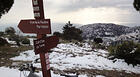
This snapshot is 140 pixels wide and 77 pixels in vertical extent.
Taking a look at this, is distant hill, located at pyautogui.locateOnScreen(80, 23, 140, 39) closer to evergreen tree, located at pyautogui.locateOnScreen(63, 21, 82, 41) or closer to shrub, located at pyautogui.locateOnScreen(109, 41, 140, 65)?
evergreen tree, located at pyautogui.locateOnScreen(63, 21, 82, 41)

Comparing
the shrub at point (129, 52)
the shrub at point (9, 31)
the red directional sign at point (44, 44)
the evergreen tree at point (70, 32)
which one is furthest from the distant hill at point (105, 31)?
the red directional sign at point (44, 44)

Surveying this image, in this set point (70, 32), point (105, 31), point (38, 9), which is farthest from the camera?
point (105, 31)

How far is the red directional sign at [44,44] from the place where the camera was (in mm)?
4016

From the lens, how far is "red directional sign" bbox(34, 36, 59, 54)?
13.2ft

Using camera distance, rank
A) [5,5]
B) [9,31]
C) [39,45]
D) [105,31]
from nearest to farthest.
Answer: [39,45] → [5,5] → [9,31] → [105,31]

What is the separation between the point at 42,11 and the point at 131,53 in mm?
10043

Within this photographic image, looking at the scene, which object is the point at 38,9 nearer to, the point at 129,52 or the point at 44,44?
the point at 44,44

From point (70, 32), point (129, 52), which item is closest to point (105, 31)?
point (70, 32)

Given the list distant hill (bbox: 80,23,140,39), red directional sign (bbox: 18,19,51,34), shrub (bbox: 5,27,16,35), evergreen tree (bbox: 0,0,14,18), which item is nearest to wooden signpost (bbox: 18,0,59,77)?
red directional sign (bbox: 18,19,51,34)

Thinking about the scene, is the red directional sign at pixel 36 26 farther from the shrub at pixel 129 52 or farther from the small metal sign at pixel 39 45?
the shrub at pixel 129 52

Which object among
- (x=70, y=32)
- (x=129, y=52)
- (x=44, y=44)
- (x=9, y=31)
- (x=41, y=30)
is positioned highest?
(x=41, y=30)

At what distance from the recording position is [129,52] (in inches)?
519

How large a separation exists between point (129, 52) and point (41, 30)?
402 inches

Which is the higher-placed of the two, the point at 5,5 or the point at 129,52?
the point at 5,5
